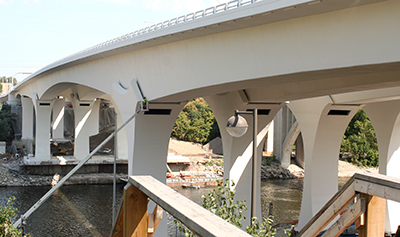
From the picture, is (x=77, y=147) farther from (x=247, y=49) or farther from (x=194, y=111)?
(x=247, y=49)

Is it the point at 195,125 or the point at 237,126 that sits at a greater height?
Answer: the point at 237,126

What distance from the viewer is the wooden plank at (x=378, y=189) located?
3031 millimetres

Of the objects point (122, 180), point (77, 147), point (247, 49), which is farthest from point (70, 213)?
point (247, 49)

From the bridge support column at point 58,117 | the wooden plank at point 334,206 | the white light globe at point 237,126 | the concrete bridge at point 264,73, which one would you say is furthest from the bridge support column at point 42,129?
the wooden plank at point 334,206

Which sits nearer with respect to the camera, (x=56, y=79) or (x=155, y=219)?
(x=155, y=219)

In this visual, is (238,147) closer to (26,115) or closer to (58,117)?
(58,117)

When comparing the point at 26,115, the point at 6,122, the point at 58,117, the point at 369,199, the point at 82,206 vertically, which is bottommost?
the point at 82,206

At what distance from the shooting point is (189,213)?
2486mm

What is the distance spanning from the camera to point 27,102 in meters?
47.6

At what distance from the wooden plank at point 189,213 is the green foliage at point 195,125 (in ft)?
170

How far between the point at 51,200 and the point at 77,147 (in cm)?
1111

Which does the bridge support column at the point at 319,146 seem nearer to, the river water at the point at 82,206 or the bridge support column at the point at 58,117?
the river water at the point at 82,206

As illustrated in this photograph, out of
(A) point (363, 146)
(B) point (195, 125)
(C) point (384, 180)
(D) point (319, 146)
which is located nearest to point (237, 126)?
(C) point (384, 180)

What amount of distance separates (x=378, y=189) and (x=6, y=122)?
54.5 metres
